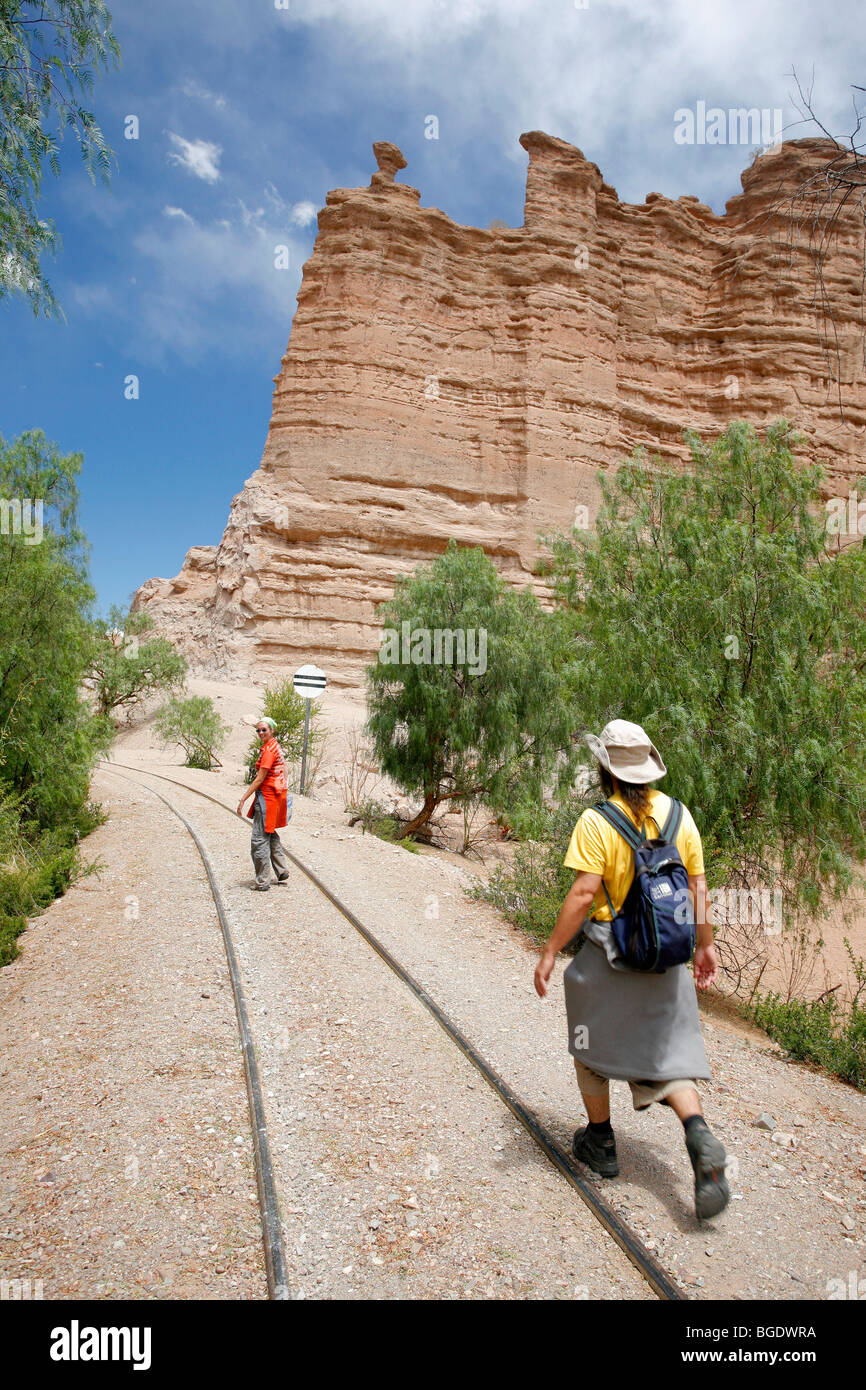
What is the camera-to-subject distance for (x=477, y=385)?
40812 mm

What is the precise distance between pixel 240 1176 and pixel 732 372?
5084 centimetres

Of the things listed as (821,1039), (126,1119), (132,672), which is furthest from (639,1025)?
(132,672)

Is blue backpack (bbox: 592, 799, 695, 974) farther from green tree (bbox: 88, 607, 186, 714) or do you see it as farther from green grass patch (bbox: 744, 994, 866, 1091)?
green tree (bbox: 88, 607, 186, 714)

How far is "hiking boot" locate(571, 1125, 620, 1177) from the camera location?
358cm

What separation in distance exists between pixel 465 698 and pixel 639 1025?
44.9 feet

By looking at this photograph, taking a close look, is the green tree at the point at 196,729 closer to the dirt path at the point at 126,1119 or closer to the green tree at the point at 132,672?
the green tree at the point at 132,672

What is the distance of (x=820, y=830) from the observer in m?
8.65

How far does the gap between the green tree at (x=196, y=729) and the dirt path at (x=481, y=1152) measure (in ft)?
68.3

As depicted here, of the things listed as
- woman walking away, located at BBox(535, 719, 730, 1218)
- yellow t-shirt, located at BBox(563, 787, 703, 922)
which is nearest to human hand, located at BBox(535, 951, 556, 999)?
woman walking away, located at BBox(535, 719, 730, 1218)

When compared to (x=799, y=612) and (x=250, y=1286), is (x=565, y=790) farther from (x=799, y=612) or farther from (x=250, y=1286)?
(x=250, y=1286)

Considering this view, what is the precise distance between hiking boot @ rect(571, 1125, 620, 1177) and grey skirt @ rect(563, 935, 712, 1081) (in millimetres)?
475

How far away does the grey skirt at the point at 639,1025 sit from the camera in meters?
3.33

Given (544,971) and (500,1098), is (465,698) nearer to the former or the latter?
(500,1098)
